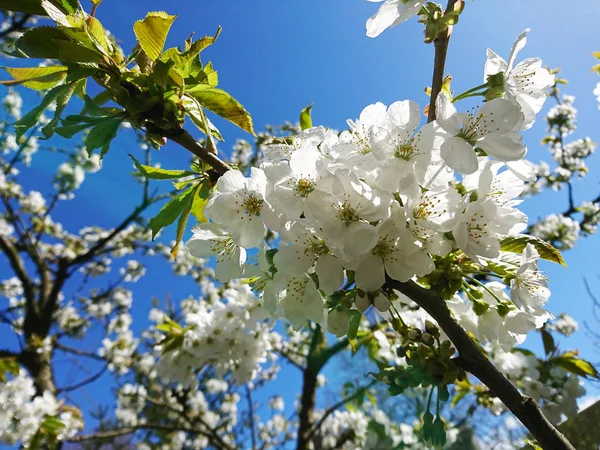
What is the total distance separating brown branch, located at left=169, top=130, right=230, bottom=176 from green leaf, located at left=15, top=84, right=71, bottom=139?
207mm

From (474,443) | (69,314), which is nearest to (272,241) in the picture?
(474,443)

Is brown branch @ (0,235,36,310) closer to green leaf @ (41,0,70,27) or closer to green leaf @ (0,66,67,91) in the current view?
green leaf @ (0,66,67,91)

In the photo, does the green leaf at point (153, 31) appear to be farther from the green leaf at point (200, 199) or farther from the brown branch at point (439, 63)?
the brown branch at point (439, 63)

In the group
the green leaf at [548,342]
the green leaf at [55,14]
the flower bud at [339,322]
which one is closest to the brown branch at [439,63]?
the flower bud at [339,322]

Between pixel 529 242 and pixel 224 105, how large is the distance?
62 centimetres

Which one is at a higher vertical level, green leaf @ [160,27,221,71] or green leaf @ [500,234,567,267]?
green leaf @ [160,27,221,71]

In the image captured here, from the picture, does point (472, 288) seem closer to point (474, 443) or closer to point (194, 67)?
point (194, 67)

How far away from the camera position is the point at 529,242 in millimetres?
Answer: 725

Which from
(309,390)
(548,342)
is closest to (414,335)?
(548,342)

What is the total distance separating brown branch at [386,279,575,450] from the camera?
60 centimetres

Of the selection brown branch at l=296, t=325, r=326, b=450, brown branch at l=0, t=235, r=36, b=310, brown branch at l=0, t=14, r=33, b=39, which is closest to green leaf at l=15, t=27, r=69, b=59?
brown branch at l=296, t=325, r=326, b=450

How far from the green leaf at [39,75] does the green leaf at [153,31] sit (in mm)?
166

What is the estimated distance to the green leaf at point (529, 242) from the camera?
724mm

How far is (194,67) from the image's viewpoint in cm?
75
